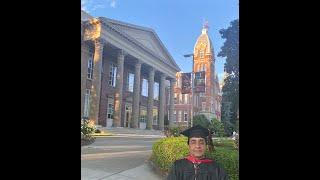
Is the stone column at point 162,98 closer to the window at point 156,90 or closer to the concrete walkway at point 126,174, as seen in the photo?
the window at point 156,90

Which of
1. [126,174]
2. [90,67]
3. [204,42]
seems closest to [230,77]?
[204,42]

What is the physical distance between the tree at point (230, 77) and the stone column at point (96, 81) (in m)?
1.23

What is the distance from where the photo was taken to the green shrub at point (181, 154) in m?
3.23

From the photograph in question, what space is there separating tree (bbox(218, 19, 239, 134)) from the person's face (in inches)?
10.7

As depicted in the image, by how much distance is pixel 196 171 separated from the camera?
323 centimetres

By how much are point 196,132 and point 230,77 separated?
62 centimetres

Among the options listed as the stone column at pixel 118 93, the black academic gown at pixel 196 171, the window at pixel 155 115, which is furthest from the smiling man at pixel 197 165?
the stone column at pixel 118 93

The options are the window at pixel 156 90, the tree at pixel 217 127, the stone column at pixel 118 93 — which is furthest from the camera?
the window at pixel 156 90

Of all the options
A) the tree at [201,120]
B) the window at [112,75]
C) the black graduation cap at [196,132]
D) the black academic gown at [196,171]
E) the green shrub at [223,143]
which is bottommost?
the black academic gown at [196,171]

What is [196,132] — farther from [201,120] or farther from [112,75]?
[112,75]

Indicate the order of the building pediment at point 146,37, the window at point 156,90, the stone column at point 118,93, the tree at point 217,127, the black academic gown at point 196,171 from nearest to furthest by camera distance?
the black academic gown at point 196,171, the tree at point 217,127, the building pediment at point 146,37, the stone column at point 118,93, the window at point 156,90
